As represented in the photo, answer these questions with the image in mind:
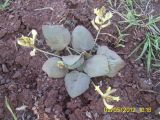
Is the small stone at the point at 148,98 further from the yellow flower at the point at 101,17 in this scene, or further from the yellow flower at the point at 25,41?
the yellow flower at the point at 25,41

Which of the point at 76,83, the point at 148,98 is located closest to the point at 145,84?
the point at 148,98

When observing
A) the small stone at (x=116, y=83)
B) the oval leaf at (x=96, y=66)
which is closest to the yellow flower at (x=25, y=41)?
the oval leaf at (x=96, y=66)

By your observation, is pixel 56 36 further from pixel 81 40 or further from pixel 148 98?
pixel 148 98

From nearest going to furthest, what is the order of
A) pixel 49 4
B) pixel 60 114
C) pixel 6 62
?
pixel 60 114
pixel 6 62
pixel 49 4

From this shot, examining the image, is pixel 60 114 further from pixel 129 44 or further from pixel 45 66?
pixel 129 44

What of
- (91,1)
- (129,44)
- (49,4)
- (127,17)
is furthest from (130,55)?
(49,4)

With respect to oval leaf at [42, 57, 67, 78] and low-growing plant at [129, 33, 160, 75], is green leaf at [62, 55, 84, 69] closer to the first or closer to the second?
oval leaf at [42, 57, 67, 78]

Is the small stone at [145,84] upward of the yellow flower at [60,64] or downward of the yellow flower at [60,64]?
downward
